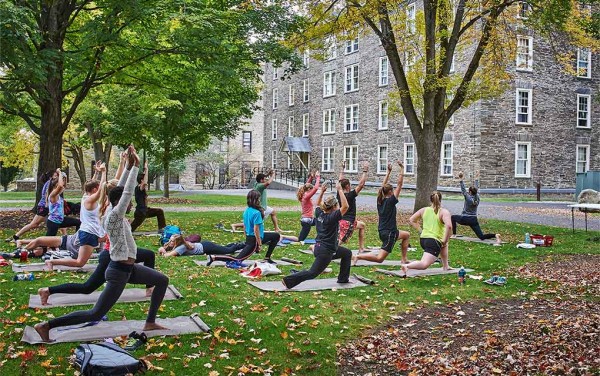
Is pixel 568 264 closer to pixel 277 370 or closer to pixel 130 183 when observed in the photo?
pixel 277 370

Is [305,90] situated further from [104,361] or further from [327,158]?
[104,361]

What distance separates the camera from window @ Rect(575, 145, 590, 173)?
129 feet

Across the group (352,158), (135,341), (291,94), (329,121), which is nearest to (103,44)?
(135,341)

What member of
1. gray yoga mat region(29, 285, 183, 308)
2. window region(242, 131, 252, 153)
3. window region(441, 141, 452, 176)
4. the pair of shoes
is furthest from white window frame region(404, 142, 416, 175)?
the pair of shoes

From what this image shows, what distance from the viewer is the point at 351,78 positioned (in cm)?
4803

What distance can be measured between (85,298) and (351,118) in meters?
40.9

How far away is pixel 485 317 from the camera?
8125mm

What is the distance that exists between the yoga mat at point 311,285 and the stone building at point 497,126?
2070cm

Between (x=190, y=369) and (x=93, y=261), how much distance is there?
6.23 meters

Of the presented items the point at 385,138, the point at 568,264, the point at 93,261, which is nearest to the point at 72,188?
the point at 385,138

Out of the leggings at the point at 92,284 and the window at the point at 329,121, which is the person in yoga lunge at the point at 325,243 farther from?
the window at the point at 329,121

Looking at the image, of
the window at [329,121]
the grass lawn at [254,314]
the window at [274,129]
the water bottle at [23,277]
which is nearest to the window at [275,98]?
the window at [274,129]

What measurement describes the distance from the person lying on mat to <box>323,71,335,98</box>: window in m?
39.4

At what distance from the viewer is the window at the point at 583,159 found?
39.5m
